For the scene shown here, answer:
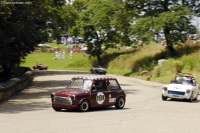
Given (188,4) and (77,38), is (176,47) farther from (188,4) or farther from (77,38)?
(77,38)

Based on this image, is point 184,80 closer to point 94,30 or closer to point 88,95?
point 88,95

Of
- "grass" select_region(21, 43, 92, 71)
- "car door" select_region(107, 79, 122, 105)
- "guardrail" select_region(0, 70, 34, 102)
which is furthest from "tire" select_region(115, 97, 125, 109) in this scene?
"grass" select_region(21, 43, 92, 71)

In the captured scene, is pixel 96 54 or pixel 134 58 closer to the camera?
pixel 134 58

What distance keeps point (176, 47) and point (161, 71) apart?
11.3m

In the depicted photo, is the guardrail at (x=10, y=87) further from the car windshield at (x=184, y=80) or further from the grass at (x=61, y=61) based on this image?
the grass at (x=61, y=61)

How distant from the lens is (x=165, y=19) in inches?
2085

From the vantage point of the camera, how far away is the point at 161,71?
1953 inches

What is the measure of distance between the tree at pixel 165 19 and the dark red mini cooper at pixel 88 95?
34.8 metres

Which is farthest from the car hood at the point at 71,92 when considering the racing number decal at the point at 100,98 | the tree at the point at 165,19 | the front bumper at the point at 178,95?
the tree at the point at 165,19

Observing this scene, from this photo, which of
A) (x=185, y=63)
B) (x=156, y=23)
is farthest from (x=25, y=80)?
(x=156, y=23)

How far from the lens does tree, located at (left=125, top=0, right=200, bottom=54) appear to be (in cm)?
5360

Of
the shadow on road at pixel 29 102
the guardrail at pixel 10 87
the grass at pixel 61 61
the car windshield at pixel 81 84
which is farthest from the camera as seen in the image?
the grass at pixel 61 61

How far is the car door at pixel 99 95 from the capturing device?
18141mm

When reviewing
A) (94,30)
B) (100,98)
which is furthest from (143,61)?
(100,98)
